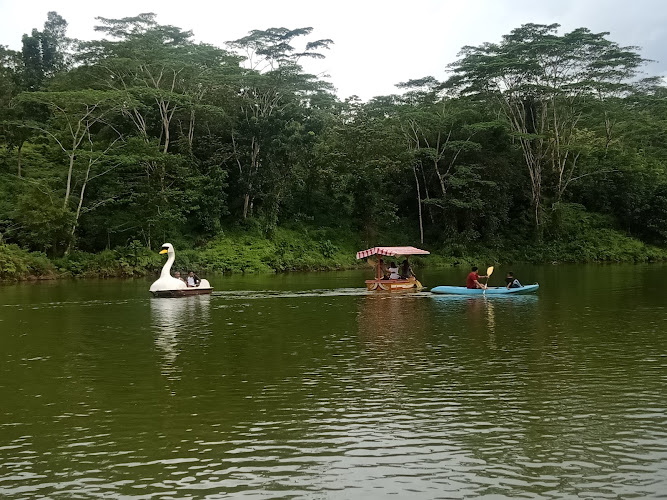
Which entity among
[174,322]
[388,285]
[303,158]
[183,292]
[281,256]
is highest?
[303,158]

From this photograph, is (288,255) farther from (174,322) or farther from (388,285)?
(174,322)

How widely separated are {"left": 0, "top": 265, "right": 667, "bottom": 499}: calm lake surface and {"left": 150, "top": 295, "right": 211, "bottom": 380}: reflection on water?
0.39ft

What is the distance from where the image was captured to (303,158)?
4325cm

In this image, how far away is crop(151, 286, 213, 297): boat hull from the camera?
2375cm

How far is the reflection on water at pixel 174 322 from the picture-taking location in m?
12.5

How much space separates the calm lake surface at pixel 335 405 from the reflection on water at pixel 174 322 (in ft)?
0.39

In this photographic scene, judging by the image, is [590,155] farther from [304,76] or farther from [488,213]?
[304,76]

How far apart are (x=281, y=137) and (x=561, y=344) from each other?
2863 centimetres

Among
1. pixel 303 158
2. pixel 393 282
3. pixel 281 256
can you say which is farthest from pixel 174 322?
pixel 303 158

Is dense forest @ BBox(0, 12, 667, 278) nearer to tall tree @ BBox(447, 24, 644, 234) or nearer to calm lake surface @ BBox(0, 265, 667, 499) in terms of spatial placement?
tall tree @ BBox(447, 24, 644, 234)

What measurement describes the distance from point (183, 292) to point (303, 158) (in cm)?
2078

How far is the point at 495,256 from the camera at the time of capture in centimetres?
4528

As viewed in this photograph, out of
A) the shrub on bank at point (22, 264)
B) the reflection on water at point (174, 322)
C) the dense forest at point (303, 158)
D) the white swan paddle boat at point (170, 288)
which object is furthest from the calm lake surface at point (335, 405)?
the dense forest at point (303, 158)

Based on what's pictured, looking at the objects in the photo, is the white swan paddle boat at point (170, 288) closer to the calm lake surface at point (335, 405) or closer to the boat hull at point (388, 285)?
the calm lake surface at point (335, 405)
